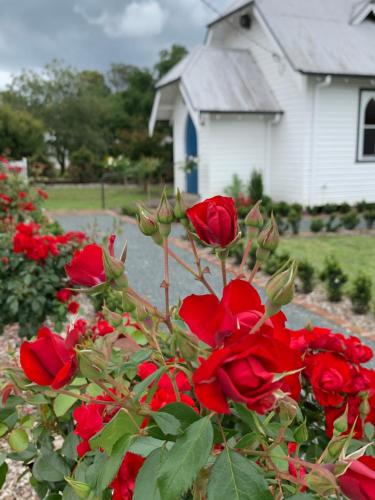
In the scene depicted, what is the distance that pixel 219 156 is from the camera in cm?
1234

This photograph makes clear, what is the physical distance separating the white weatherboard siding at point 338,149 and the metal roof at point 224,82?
3.98 ft

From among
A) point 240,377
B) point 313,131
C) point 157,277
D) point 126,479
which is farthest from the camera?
point 313,131

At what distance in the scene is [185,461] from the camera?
0.67 meters

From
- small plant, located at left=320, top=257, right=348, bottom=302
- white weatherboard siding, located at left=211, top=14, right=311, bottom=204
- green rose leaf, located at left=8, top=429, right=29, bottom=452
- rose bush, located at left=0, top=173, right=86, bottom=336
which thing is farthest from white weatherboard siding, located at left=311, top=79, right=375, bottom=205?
green rose leaf, located at left=8, top=429, right=29, bottom=452

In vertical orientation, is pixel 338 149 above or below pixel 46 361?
above

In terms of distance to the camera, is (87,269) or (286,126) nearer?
(87,269)

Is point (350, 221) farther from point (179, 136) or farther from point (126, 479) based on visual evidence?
point (126, 479)

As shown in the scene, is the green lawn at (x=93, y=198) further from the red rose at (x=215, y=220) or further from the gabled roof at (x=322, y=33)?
the red rose at (x=215, y=220)

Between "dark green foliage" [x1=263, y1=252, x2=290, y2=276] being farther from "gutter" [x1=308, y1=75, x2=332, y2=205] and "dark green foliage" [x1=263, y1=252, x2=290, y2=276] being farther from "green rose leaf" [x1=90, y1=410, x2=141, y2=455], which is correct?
"gutter" [x1=308, y1=75, x2=332, y2=205]

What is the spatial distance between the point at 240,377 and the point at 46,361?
1.02 ft

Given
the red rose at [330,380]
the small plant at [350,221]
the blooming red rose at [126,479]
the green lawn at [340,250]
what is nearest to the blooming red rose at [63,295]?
the red rose at [330,380]

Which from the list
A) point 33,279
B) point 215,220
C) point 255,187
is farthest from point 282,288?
point 255,187

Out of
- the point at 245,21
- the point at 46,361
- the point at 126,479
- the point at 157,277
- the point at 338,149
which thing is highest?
the point at 245,21

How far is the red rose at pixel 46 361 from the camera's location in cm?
73
